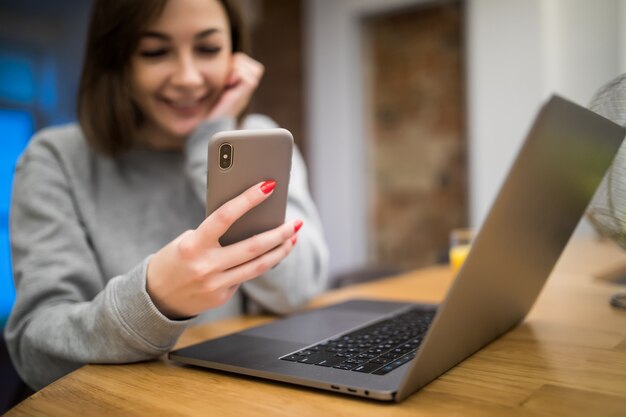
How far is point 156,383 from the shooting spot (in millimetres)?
557

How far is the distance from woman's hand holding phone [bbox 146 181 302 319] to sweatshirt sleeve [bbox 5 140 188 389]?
0.07ft

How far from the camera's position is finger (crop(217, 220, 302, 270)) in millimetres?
567

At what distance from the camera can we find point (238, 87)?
3.67ft

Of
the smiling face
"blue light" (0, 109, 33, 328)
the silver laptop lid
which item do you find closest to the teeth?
the smiling face

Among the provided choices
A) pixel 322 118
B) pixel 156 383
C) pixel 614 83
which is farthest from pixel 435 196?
pixel 156 383

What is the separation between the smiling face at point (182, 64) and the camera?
3.14ft

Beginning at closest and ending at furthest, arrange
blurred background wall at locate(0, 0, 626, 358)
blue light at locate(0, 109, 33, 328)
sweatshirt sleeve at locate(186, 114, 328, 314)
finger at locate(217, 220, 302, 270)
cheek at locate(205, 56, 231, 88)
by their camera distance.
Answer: finger at locate(217, 220, 302, 270) → sweatshirt sleeve at locate(186, 114, 328, 314) → cheek at locate(205, 56, 231, 88) → blue light at locate(0, 109, 33, 328) → blurred background wall at locate(0, 0, 626, 358)

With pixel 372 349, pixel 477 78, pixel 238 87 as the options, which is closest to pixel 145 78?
pixel 238 87

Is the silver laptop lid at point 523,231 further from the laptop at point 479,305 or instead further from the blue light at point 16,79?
the blue light at point 16,79

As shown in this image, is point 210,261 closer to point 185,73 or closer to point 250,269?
point 250,269

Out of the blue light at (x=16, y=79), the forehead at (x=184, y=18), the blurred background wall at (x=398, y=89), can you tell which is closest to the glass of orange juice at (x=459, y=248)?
the forehead at (x=184, y=18)

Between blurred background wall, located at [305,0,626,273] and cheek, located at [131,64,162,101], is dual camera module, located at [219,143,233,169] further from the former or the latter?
blurred background wall, located at [305,0,626,273]

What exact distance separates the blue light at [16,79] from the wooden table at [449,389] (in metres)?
1.89

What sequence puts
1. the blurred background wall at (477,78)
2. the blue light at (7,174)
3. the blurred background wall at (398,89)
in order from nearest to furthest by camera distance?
the blue light at (7,174) < the blurred background wall at (398,89) < the blurred background wall at (477,78)
